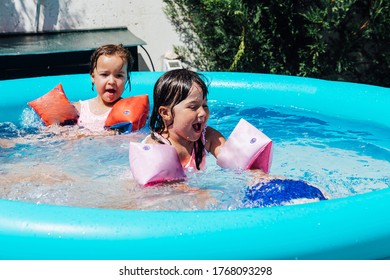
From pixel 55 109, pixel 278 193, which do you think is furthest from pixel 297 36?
pixel 278 193

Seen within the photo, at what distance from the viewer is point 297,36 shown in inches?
254

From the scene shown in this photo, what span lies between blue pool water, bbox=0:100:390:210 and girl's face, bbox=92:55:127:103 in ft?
1.11

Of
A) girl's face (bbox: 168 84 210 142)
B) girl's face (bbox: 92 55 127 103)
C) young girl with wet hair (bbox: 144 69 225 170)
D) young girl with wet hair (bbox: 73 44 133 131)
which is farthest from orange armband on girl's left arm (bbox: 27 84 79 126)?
girl's face (bbox: 168 84 210 142)

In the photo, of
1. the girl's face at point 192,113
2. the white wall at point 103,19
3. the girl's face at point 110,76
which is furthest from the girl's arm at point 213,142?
the white wall at point 103,19

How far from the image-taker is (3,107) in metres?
5.09

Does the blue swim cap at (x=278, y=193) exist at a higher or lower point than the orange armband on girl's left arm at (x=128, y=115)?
higher

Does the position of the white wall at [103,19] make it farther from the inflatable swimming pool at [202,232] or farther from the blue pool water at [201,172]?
the inflatable swimming pool at [202,232]

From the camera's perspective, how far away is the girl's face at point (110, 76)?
449 centimetres

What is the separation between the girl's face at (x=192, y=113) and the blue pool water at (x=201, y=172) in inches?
10.9

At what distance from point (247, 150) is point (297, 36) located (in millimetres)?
3337

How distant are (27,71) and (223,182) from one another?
3.46m

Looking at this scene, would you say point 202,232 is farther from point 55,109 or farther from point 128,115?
point 55,109

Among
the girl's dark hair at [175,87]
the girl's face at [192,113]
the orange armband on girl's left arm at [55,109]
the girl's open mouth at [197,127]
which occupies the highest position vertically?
the girl's dark hair at [175,87]
